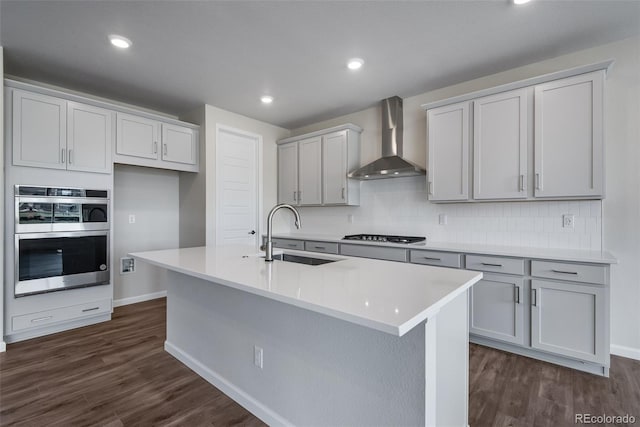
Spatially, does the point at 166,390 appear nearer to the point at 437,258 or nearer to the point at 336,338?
the point at 336,338

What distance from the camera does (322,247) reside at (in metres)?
3.88

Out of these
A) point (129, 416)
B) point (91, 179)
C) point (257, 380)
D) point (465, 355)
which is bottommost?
point (129, 416)

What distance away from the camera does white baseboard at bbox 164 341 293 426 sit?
1.72m

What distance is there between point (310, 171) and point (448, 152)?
1982 mm

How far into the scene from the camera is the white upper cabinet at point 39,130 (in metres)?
2.73

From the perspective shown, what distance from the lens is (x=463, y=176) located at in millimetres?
3021

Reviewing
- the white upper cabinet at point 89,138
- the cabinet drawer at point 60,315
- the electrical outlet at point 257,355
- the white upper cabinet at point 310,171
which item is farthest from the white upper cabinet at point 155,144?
the electrical outlet at point 257,355

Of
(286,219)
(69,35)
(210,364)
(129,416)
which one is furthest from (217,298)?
(286,219)

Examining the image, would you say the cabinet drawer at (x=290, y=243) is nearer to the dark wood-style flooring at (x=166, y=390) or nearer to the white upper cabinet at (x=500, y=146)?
the dark wood-style flooring at (x=166, y=390)

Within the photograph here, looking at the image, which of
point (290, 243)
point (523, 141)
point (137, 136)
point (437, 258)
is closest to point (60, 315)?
point (137, 136)

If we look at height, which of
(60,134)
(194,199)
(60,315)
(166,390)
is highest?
(60,134)

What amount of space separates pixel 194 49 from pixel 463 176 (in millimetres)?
2786

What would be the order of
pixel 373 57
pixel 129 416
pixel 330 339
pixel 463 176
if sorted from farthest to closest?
pixel 463 176
pixel 373 57
pixel 129 416
pixel 330 339

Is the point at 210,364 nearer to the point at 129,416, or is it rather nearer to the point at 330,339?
the point at 129,416
